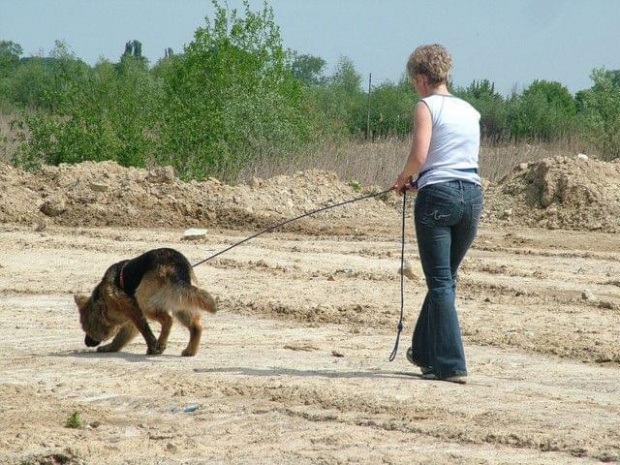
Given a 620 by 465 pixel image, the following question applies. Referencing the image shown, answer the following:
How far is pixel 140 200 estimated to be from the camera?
21.9 m

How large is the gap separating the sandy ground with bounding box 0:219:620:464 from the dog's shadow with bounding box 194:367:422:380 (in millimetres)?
23

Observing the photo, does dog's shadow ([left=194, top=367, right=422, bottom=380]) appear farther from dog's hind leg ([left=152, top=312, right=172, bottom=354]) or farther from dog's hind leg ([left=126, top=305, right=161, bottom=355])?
dog's hind leg ([left=126, top=305, right=161, bottom=355])

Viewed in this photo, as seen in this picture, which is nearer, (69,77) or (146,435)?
(146,435)

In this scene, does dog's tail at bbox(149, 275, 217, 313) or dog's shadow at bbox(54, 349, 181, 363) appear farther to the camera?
dog's shadow at bbox(54, 349, 181, 363)

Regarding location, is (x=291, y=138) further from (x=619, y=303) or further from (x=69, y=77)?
(x=619, y=303)

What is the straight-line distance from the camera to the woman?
27.0 ft

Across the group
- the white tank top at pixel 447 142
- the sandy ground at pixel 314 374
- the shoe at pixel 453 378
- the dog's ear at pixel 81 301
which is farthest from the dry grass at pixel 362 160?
the white tank top at pixel 447 142

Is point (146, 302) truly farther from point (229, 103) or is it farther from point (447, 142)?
point (229, 103)

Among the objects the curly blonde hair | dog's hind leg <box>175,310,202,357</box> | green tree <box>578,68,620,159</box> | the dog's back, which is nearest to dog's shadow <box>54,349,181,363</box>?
dog's hind leg <box>175,310,202,357</box>

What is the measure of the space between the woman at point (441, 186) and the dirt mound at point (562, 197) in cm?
1380

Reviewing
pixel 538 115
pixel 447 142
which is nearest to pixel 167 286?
pixel 447 142

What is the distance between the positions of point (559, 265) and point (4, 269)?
795cm

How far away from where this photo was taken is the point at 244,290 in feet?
46.7

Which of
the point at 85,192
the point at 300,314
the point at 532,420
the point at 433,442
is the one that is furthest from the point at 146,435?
the point at 85,192
